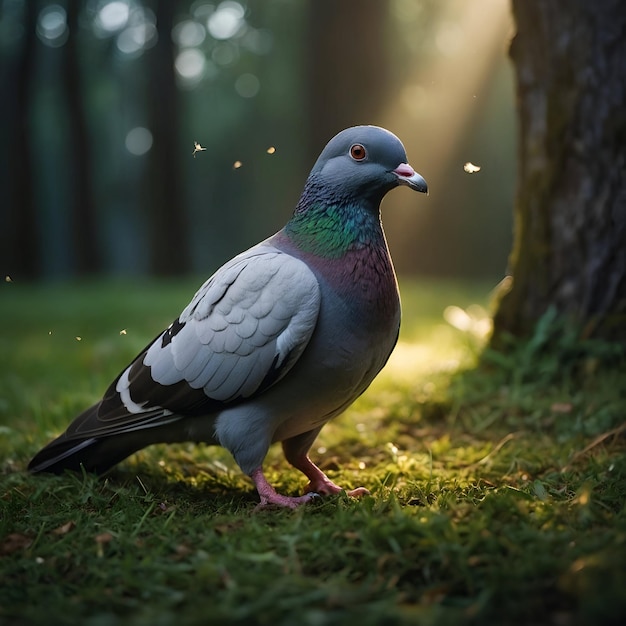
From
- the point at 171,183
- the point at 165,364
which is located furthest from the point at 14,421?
the point at 171,183

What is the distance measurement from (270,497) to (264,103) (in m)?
19.0

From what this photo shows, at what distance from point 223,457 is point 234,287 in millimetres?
1219

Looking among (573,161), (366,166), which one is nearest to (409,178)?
(366,166)

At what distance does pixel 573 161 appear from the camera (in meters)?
4.00

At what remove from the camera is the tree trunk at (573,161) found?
3.85 meters

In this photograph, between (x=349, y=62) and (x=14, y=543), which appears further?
(x=349, y=62)

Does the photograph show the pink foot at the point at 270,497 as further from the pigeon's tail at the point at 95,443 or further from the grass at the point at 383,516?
the pigeon's tail at the point at 95,443

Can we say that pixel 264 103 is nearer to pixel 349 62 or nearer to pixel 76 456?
pixel 349 62

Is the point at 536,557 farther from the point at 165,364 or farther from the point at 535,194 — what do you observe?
A: the point at 535,194

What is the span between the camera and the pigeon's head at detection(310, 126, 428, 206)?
2.66 metres

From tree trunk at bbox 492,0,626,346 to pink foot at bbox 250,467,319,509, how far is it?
215 cm

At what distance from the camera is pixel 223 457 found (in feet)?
11.7

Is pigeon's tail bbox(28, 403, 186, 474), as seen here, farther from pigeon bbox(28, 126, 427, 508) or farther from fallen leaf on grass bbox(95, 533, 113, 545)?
fallen leaf on grass bbox(95, 533, 113, 545)

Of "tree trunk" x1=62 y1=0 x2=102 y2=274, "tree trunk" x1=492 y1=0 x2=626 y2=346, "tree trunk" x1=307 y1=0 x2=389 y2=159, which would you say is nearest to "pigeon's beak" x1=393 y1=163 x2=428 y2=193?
"tree trunk" x1=492 y1=0 x2=626 y2=346
